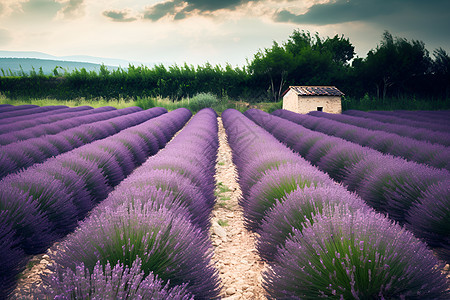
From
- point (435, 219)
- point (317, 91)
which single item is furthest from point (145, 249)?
point (317, 91)

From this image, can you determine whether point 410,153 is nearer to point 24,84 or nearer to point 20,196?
Result: point 20,196

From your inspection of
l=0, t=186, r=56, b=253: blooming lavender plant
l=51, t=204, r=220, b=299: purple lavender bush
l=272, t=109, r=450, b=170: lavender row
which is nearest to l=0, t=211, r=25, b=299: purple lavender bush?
l=0, t=186, r=56, b=253: blooming lavender plant

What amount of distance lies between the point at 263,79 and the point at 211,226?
22.8 m

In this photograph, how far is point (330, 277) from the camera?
4.16 feet

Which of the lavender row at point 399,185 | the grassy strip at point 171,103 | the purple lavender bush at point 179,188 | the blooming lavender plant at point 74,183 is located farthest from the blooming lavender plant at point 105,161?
the grassy strip at point 171,103

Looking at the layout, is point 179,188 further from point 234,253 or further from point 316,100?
point 316,100

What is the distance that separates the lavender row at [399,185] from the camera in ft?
8.06

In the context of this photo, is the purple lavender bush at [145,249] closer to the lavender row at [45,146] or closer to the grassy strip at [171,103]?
the lavender row at [45,146]

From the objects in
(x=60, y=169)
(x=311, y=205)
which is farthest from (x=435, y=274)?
(x=60, y=169)

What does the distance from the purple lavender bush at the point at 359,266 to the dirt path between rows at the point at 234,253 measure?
591mm

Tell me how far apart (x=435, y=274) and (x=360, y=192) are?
8.10 feet

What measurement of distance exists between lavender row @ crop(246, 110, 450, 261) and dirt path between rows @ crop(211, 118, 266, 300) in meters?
1.55

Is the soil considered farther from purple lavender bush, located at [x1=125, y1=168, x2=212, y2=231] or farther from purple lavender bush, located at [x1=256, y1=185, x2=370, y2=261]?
purple lavender bush, located at [x1=125, y1=168, x2=212, y2=231]

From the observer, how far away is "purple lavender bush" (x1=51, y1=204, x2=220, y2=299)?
52.7 inches
